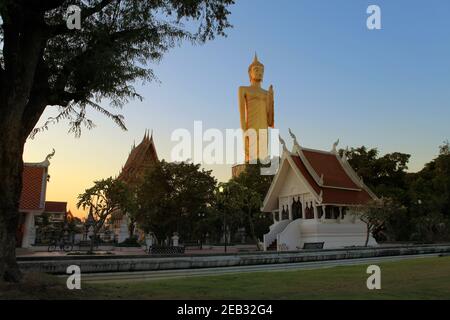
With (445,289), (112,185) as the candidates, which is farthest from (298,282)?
(112,185)

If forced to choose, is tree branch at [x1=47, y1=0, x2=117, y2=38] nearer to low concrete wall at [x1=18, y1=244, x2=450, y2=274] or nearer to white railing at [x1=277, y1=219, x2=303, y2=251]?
low concrete wall at [x1=18, y1=244, x2=450, y2=274]

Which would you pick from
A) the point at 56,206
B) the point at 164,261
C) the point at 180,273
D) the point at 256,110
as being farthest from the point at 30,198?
the point at 56,206

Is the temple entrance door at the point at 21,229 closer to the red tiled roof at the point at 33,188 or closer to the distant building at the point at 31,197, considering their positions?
the distant building at the point at 31,197

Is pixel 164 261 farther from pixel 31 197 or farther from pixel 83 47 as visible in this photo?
pixel 31 197

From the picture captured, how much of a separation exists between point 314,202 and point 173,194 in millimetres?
11475

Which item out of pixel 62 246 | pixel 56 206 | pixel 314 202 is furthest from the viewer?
pixel 56 206

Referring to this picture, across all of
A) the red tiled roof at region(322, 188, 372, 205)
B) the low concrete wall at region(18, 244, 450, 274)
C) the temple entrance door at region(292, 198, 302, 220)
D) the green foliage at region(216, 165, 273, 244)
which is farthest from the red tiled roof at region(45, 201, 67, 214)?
the low concrete wall at region(18, 244, 450, 274)

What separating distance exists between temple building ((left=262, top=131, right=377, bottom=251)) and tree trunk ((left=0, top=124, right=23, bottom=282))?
80.7 ft

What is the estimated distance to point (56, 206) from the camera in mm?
78375

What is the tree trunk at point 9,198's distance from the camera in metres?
6.98

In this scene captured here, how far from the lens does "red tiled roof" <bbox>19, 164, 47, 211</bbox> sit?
30641mm

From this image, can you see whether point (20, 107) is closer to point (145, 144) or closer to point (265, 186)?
point (265, 186)

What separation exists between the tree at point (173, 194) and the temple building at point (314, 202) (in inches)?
225

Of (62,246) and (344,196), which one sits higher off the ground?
(344,196)
